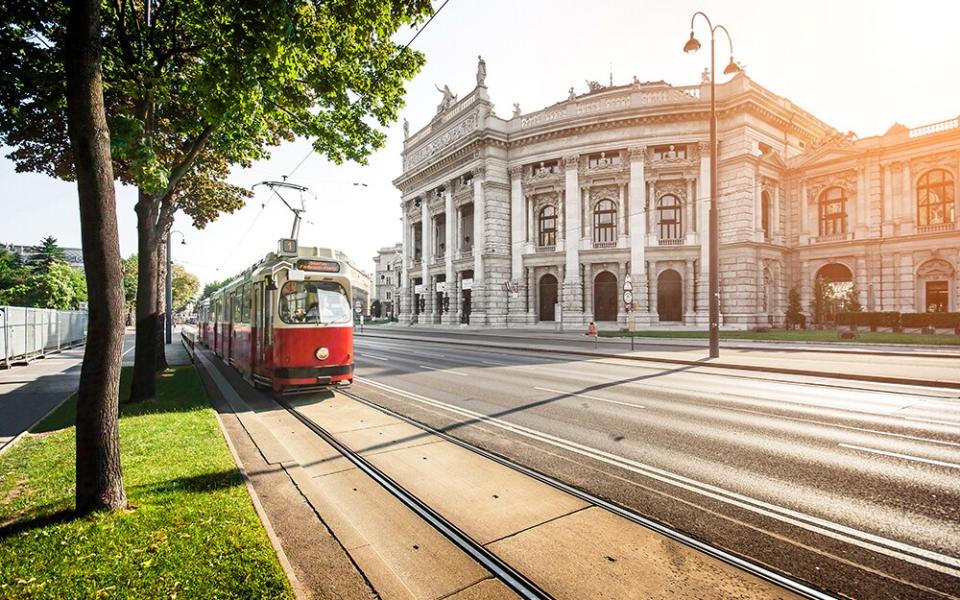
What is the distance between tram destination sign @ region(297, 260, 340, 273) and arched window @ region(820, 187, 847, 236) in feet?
135

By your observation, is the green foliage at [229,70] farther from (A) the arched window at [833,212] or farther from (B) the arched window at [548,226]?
(A) the arched window at [833,212]

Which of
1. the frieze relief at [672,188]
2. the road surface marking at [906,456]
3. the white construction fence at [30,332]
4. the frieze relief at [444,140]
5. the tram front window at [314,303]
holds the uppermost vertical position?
the frieze relief at [444,140]

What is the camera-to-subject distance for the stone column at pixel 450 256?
46.6 meters

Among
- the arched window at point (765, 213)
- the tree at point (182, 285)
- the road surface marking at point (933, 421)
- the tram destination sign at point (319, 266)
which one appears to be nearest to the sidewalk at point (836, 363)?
the road surface marking at point (933, 421)

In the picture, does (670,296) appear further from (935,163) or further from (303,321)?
(303,321)

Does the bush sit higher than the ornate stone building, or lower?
lower

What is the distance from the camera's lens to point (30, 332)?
20.7m

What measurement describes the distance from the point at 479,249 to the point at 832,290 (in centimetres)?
2946

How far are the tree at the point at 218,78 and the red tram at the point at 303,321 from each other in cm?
255

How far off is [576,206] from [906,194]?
24.1 m

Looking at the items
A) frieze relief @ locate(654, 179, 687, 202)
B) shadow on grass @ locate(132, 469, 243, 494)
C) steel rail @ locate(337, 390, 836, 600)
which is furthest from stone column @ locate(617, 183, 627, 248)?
shadow on grass @ locate(132, 469, 243, 494)

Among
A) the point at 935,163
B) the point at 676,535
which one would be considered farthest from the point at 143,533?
the point at 935,163

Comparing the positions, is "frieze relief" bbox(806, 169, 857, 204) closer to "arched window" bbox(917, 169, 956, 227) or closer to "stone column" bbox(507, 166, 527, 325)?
"arched window" bbox(917, 169, 956, 227)

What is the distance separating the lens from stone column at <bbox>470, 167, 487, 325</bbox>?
42688mm
